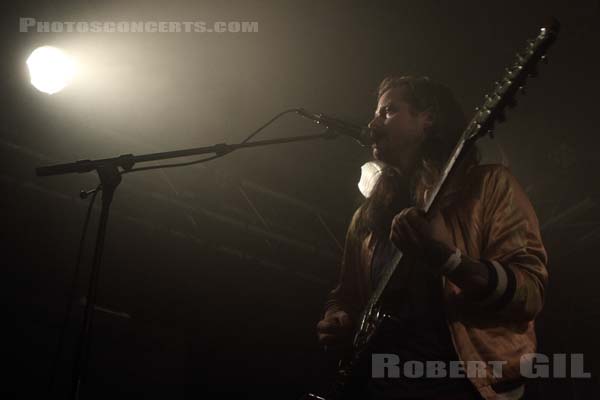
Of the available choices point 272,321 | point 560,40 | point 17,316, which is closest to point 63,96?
point 17,316

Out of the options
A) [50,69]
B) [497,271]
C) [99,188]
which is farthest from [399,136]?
[50,69]

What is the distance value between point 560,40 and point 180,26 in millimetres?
3293

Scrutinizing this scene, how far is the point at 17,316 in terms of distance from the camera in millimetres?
5961

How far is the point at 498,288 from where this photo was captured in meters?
1.75

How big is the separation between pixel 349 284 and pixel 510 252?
3.18 ft

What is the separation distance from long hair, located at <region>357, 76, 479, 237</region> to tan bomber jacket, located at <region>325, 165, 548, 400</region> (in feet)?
1.10

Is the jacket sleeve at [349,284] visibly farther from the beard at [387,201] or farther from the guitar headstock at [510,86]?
the guitar headstock at [510,86]

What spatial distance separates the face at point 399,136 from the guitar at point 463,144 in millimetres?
500

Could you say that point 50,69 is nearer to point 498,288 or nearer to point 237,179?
point 237,179

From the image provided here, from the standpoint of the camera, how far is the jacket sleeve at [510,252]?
5.81 feet

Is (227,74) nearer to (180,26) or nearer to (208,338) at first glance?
(180,26)

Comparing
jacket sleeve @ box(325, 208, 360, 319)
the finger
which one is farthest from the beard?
the finger

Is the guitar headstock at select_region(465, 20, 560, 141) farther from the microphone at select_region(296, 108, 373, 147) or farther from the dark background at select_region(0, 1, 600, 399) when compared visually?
the dark background at select_region(0, 1, 600, 399)

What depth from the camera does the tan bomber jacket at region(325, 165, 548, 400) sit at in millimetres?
1785
